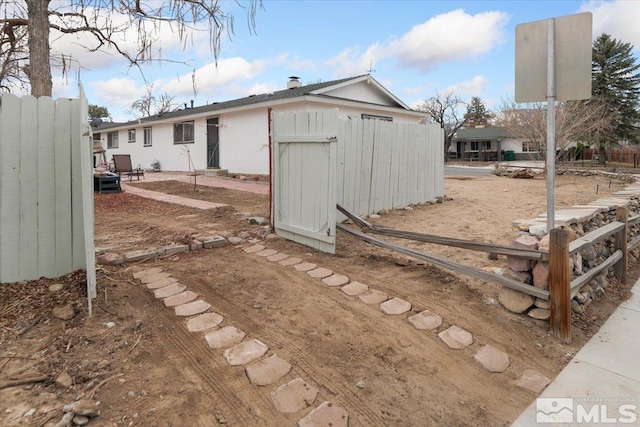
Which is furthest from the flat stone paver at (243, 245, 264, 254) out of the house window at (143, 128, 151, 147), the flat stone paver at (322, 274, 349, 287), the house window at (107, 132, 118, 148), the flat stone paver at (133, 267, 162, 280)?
the house window at (107, 132, 118, 148)

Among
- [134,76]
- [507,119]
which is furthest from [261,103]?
[507,119]

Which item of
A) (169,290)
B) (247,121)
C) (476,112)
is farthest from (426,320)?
(476,112)

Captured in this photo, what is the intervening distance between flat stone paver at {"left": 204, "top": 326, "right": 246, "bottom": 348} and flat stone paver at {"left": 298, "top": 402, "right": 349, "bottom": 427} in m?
0.82

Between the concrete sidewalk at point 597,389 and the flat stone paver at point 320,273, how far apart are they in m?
2.10

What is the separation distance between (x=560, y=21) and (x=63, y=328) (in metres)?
4.27

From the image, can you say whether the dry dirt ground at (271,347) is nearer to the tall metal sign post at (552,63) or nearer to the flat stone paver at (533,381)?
the flat stone paver at (533,381)

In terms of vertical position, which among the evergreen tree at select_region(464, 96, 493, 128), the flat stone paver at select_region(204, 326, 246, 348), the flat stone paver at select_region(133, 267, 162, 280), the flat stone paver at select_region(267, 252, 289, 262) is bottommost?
the flat stone paver at select_region(204, 326, 246, 348)

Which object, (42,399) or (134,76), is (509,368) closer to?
(42,399)

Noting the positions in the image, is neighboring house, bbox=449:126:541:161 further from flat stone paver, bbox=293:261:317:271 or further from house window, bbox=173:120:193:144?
flat stone paver, bbox=293:261:317:271

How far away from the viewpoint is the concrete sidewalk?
211 centimetres

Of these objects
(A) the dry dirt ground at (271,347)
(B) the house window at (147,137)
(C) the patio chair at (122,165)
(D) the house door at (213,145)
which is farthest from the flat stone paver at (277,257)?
(B) the house window at (147,137)

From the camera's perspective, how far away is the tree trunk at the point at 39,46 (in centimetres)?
409

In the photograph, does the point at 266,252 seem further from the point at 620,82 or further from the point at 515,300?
the point at 620,82

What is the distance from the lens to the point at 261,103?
1248cm
